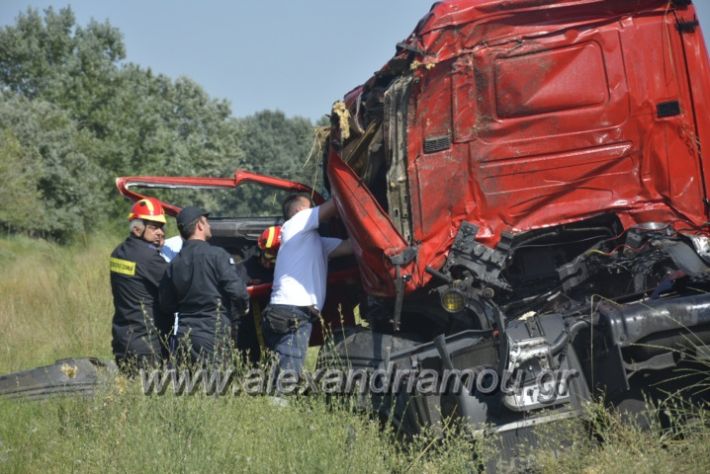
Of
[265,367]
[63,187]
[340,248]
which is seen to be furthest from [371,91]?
[63,187]

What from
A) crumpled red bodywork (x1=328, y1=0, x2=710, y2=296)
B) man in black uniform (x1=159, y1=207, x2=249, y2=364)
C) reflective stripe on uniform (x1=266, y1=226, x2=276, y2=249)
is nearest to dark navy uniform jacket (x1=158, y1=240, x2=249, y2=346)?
man in black uniform (x1=159, y1=207, x2=249, y2=364)

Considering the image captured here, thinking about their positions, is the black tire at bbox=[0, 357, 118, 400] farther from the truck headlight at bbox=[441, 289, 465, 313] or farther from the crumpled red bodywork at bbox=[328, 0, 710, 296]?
the truck headlight at bbox=[441, 289, 465, 313]

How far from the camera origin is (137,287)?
21.8ft

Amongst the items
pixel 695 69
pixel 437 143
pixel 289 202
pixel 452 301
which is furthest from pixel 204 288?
pixel 695 69

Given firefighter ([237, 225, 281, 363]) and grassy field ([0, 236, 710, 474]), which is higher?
firefighter ([237, 225, 281, 363])

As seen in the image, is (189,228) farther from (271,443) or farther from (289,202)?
(271,443)

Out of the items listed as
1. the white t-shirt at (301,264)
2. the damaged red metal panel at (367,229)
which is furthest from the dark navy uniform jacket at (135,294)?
the damaged red metal panel at (367,229)

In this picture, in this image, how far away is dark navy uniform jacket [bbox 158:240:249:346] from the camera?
20.6 feet

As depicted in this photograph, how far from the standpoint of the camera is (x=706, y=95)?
5.73 metres

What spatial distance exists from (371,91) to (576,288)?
78.6 inches

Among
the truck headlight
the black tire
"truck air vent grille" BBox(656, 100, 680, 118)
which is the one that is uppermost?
"truck air vent grille" BBox(656, 100, 680, 118)

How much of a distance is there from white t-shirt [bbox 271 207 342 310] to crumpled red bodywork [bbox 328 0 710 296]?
713mm

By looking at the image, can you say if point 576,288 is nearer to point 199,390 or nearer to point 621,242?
point 621,242

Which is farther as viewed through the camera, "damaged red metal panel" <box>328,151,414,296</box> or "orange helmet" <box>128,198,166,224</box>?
"orange helmet" <box>128,198,166,224</box>
